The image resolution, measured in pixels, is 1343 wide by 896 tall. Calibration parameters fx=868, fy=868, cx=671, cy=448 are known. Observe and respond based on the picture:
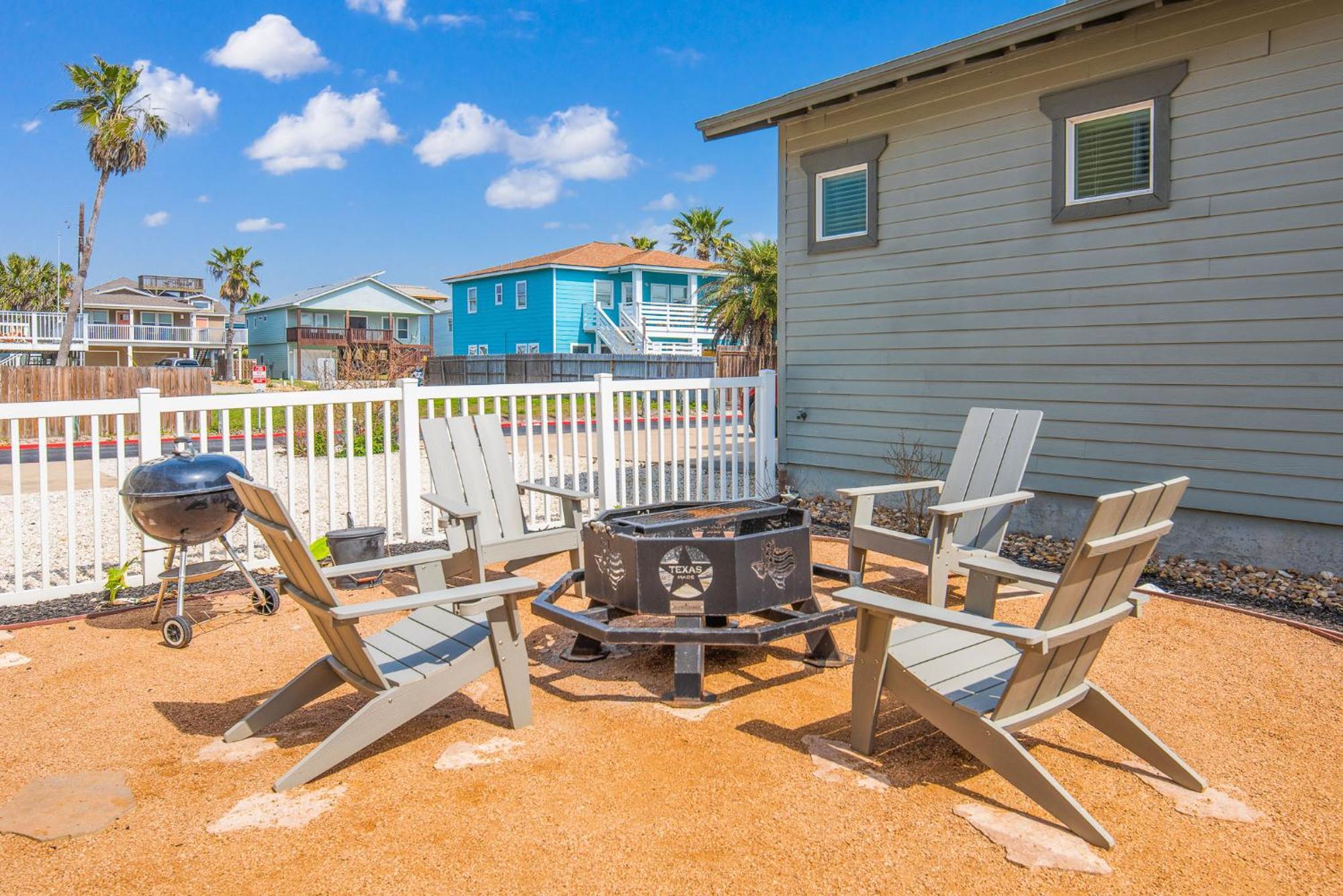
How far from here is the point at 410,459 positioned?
5863 millimetres

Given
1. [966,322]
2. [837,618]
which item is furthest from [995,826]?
[966,322]

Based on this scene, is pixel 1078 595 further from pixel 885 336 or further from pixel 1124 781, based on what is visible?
pixel 885 336

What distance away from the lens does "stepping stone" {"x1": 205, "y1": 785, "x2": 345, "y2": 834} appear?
7.80 ft

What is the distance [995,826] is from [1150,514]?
0.95 m

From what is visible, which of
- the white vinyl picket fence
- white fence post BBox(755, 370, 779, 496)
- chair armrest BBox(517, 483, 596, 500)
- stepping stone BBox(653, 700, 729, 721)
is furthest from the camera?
white fence post BBox(755, 370, 779, 496)

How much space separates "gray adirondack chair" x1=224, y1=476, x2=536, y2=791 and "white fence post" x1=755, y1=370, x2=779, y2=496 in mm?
4879

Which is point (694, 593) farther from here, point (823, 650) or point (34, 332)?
point (34, 332)

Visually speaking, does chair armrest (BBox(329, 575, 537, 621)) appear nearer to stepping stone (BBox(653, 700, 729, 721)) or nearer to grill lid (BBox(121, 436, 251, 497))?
stepping stone (BBox(653, 700, 729, 721))

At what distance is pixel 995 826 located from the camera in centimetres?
232

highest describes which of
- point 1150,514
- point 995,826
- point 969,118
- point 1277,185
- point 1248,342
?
point 969,118

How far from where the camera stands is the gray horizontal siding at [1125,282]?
5.03 metres

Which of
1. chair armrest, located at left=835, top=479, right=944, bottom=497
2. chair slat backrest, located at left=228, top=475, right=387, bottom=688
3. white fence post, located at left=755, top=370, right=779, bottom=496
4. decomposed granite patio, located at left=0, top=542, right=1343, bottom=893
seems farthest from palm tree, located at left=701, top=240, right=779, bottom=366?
chair slat backrest, located at left=228, top=475, right=387, bottom=688

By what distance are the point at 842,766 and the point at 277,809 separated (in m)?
1.67

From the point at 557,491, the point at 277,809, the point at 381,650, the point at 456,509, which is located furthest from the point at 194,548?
the point at 277,809
